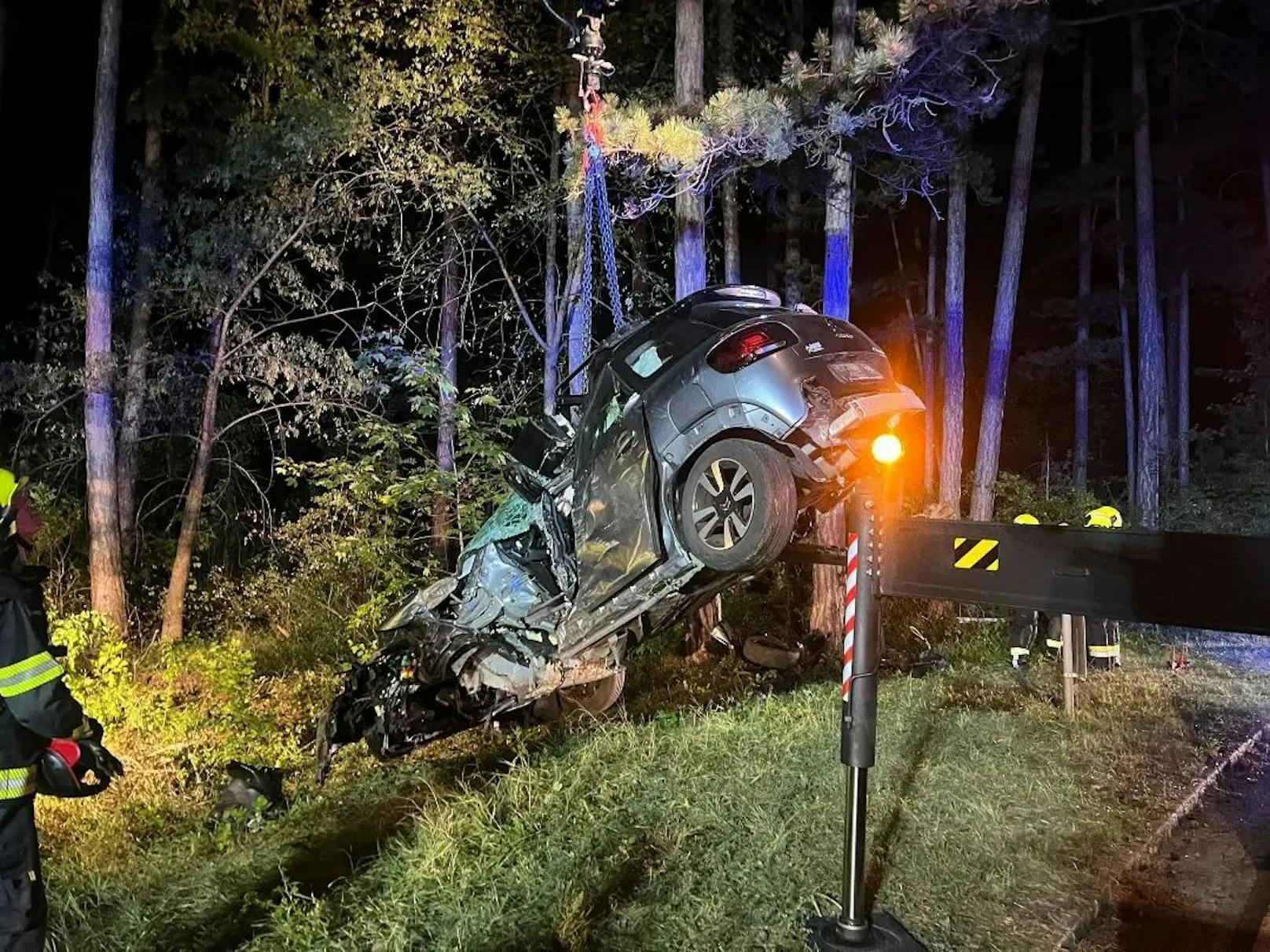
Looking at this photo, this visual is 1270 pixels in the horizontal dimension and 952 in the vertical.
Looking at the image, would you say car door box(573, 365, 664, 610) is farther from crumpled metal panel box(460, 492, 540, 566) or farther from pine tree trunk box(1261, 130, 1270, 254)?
pine tree trunk box(1261, 130, 1270, 254)

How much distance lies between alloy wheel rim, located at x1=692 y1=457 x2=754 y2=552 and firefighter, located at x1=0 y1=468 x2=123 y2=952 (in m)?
2.50

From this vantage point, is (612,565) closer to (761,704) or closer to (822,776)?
(822,776)

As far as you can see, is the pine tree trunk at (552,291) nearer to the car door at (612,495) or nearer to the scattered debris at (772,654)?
the scattered debris at (772,654)

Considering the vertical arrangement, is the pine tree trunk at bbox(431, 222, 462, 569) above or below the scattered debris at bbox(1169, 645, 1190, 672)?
above

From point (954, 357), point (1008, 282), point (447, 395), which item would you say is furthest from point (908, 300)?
point (447, 395)

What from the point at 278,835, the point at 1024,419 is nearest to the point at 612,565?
the point at 278,835

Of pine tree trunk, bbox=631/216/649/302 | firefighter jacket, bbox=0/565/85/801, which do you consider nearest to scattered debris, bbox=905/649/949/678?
pine tree trunk, bbox=631/216/649/302

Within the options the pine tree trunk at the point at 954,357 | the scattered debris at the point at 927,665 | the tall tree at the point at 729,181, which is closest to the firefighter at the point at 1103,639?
the scattered debris at the point at 927,665

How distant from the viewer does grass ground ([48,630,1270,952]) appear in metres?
3.85

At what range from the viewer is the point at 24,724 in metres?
2.90

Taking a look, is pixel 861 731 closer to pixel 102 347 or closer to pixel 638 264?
pixel 102 347

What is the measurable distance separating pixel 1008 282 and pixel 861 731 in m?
12.9

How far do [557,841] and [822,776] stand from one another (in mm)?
1745

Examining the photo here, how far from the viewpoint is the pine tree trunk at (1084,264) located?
20.7 metres
